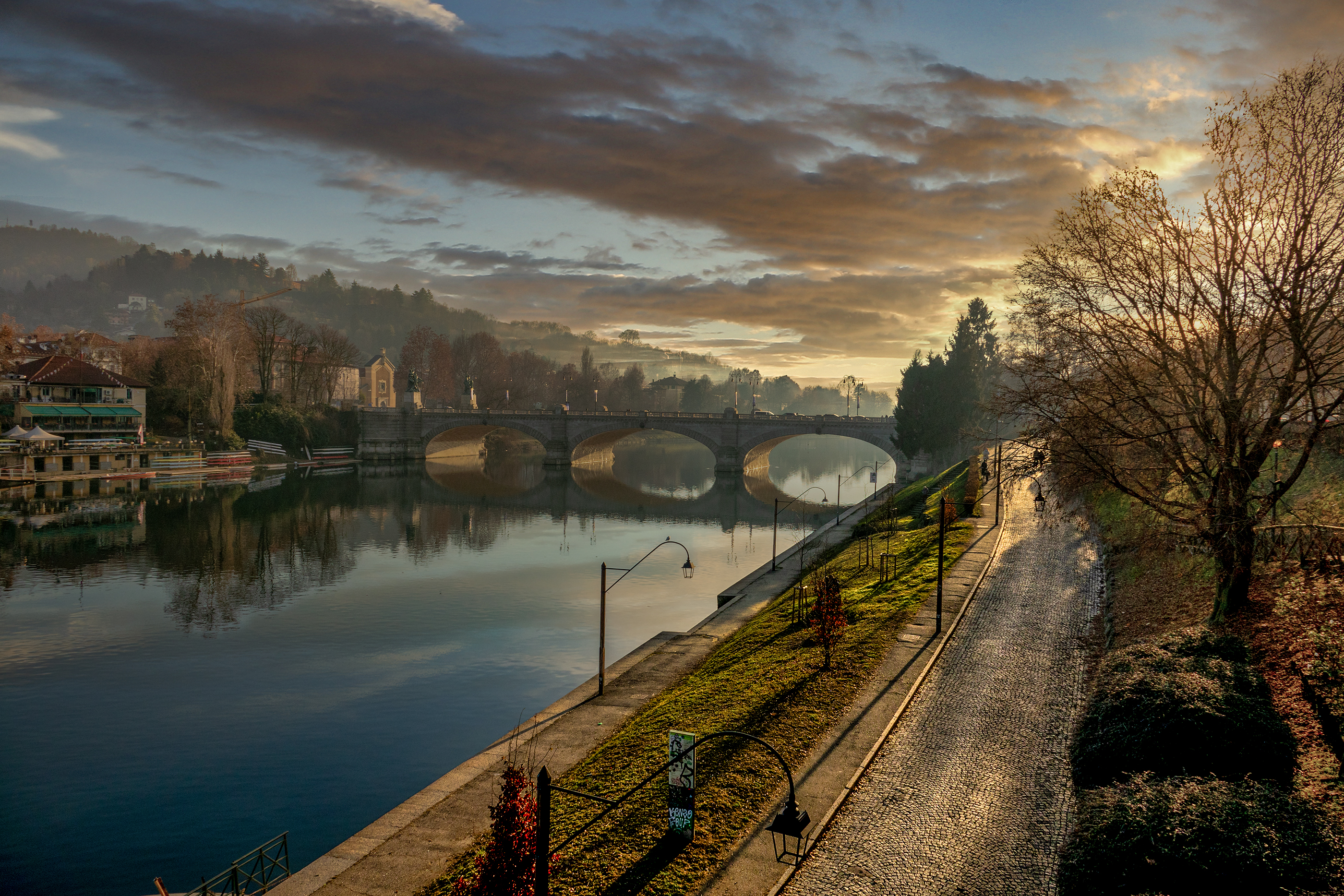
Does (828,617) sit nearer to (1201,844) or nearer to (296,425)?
(1201,844)

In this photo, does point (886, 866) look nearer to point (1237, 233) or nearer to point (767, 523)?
point (1237, 233)

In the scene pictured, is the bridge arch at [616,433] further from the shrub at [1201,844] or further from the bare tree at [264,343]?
the shrub at [1201,844]

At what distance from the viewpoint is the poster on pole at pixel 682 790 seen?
1271 centimetres

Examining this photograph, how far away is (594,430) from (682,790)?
9318cm

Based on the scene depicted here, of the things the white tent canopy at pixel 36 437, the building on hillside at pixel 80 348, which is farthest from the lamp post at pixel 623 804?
the building on hillside at pixel 80 348

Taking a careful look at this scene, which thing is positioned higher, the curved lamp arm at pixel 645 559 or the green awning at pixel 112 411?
the green awning at pixel 112 411

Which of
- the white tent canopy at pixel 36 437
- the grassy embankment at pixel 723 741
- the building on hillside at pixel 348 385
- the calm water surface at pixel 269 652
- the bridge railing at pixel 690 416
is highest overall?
the building on hillside at pixel 348 385

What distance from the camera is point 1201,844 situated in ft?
34.1

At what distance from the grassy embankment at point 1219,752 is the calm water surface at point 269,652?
15.2 m

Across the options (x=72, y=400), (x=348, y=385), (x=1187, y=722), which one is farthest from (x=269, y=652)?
(x=348, y=385)

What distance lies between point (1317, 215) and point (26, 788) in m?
32.7

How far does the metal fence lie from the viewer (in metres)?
13.2

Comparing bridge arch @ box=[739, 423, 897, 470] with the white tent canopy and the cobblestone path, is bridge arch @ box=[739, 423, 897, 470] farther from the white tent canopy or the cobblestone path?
the white tent canopy

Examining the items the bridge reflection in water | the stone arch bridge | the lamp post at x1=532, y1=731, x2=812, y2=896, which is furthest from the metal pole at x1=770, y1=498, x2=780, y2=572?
the stone arch bridge
